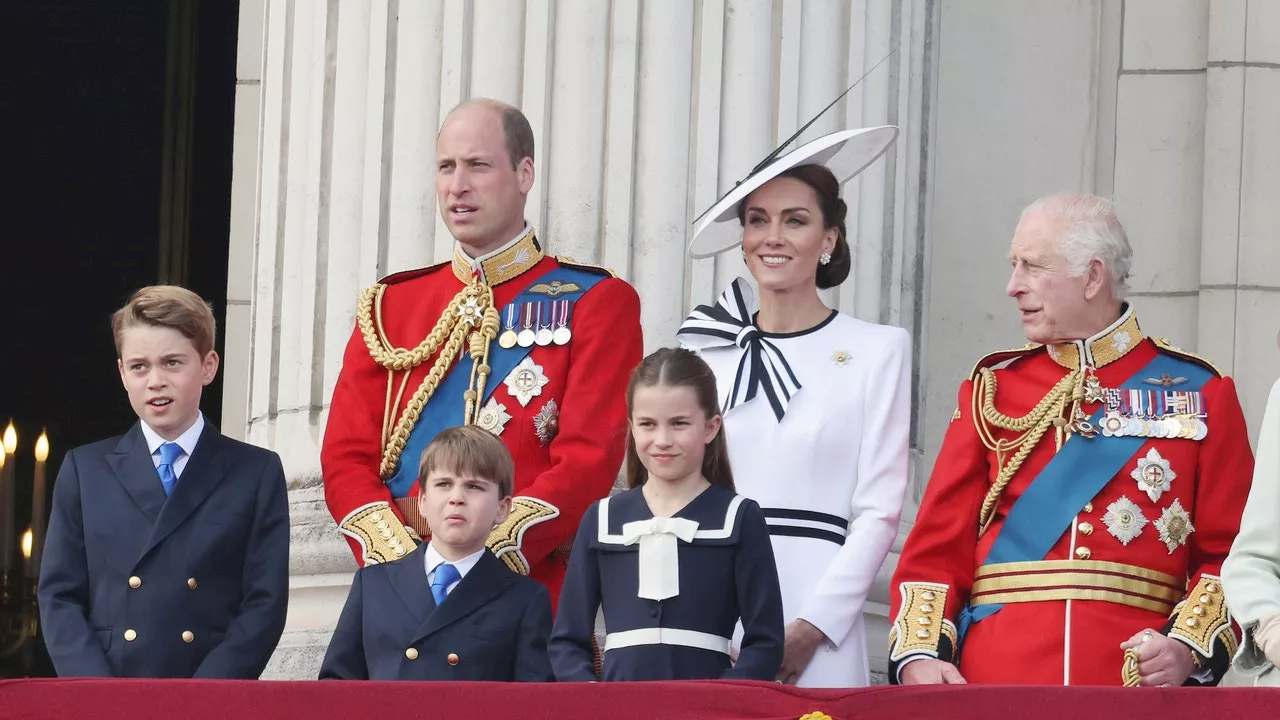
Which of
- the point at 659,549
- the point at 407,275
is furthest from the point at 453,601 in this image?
the point at 407,275

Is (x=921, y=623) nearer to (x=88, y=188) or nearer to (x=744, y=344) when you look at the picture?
(x=744, y=344)

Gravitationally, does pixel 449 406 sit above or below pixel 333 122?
below

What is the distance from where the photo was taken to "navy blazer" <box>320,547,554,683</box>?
4.61 meters

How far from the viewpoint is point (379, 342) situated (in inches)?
210

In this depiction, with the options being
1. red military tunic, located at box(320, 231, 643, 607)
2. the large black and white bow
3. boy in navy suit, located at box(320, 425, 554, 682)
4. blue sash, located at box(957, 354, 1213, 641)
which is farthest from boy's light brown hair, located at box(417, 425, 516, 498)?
blue sash, located at box(957, 354, 1213, 641)

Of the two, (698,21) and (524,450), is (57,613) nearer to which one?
(524,450)

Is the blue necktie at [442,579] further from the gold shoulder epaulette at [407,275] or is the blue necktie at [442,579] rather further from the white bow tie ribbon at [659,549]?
the gold shoulder epaulette at [407,275]

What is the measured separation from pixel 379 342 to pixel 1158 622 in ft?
5.92

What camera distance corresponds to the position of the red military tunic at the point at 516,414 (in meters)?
4.94

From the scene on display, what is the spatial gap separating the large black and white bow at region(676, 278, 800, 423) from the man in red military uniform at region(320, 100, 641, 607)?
5.9 inches

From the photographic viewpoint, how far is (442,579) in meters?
4.71

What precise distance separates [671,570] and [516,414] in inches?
31.2

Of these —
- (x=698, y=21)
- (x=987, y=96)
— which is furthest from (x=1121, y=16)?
(x=698, y=21)

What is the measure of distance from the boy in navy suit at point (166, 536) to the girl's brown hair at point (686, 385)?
72 cm
